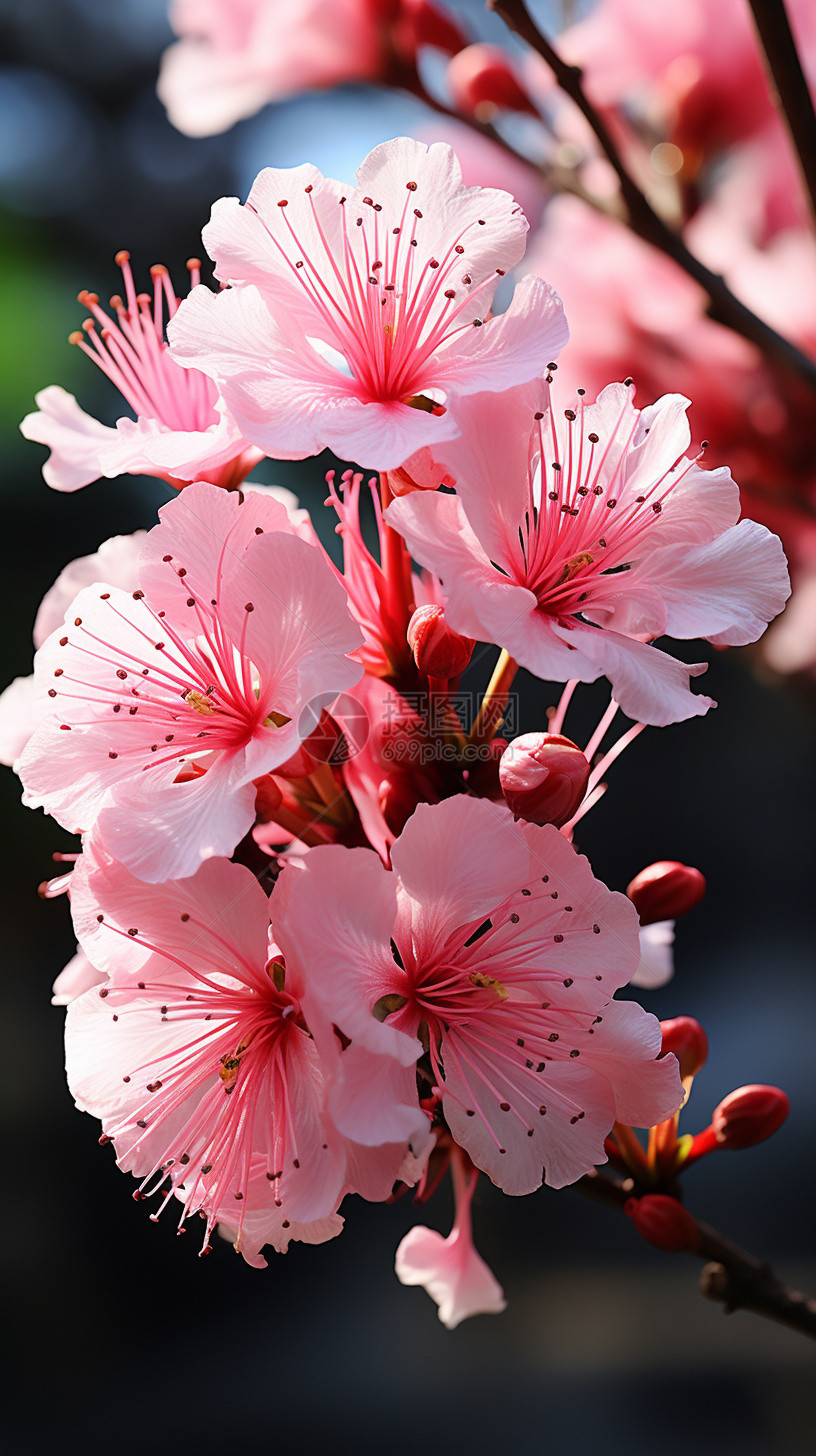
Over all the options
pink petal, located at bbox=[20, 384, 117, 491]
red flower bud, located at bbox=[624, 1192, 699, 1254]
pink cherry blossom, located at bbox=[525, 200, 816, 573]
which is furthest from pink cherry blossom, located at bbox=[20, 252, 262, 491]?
pink cherry blossom, located at bbox=[525, 200, 816, 573]

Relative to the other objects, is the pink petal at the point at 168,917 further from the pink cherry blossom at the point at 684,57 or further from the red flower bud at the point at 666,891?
the pink cherry blossom at the point at 684,57

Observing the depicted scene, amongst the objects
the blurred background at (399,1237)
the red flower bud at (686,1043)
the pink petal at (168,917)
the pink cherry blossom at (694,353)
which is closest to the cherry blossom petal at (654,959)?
the red flower bud at (686,1043)

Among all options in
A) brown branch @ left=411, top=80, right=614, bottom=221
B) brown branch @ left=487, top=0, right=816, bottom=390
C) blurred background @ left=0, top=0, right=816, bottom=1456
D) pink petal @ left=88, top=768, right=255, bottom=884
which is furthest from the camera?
blurred background @ left=0, top=0, right=816, bottom=1456

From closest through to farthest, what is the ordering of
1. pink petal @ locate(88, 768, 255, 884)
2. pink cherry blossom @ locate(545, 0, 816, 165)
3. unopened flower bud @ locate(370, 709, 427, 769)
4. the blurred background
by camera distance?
pink petal @ locate(88, 768, 255, 884) → unopened flower bud @ locate(370, 709, 427, 769) → pink cherry blossom @ locate(545, 0, 816, 165) → the blurred background

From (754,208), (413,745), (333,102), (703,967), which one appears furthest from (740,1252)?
(703,967)

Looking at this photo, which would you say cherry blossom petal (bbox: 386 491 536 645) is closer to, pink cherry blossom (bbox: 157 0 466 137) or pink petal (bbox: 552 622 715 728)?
pink petal (bbox: 552 622 715 728)

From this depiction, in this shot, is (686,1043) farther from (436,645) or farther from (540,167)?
(540,167)

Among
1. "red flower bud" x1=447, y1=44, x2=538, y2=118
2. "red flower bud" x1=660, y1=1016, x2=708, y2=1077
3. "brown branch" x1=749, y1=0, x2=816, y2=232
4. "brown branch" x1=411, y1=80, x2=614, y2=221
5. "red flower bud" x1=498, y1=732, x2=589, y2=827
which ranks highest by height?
"red flower bud" x1=447, y1=44, x2=538, y2=118
